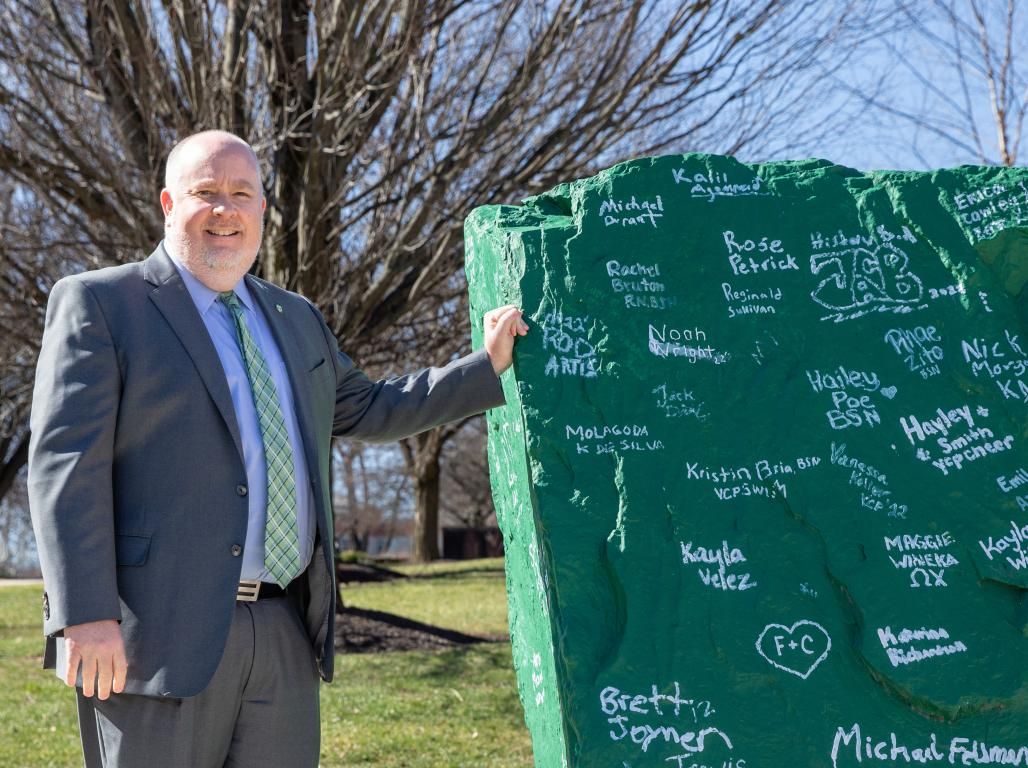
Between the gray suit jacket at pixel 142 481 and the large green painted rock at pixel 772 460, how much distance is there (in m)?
0.73

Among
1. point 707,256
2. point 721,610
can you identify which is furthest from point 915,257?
point 721,610

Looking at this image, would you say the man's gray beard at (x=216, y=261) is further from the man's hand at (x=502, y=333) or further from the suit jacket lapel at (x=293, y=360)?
the man's hand at (x=502, y=333)

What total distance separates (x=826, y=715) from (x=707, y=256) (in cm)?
129

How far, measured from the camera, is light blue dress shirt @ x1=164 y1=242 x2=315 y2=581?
2.78 meters

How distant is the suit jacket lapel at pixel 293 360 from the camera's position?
2.96 meters

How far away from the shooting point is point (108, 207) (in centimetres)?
797

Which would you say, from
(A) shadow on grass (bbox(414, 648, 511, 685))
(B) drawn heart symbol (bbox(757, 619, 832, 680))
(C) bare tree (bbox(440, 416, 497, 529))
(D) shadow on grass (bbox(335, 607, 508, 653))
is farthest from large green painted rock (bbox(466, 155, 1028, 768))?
(C) bare tree (bbox(440, 416, 497, 529))

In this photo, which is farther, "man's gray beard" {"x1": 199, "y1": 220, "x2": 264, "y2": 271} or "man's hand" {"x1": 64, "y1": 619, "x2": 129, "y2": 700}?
"man's gray beard" {"x1": 199, "y1": 220, "x2": 264, "y2": 271}

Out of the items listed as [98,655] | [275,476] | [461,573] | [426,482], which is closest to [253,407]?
[275,476]

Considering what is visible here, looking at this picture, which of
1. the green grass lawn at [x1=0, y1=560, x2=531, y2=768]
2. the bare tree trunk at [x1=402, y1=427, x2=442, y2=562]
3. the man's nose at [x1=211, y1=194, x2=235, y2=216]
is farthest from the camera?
the bare tree trunk at [x1=402, y1=427, x2=442, y2=562]

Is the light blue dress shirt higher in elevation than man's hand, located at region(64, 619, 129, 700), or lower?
higher

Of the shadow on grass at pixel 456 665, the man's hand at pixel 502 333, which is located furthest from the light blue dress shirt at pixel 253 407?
the shadow on grass at pixel 456 665

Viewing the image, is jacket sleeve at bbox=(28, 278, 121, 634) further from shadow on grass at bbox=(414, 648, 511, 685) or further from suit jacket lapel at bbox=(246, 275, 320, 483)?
shadow on grass at bbox=(414, 648, 511, 685)

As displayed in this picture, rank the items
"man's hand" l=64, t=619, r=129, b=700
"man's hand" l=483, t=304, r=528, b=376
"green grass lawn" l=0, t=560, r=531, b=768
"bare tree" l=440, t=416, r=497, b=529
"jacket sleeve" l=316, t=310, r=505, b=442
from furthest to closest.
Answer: "bare tree" l=440, t=416, r=497, b=529, "green grass lawn" l=0, t=560, r=531, b=768, "jacket sleeve" l=316, t=310, r=505, b=442, "man's hand" l=483, t=304, r=528, b=376, "man's hand" l=64, t=619, r=129, b=700
